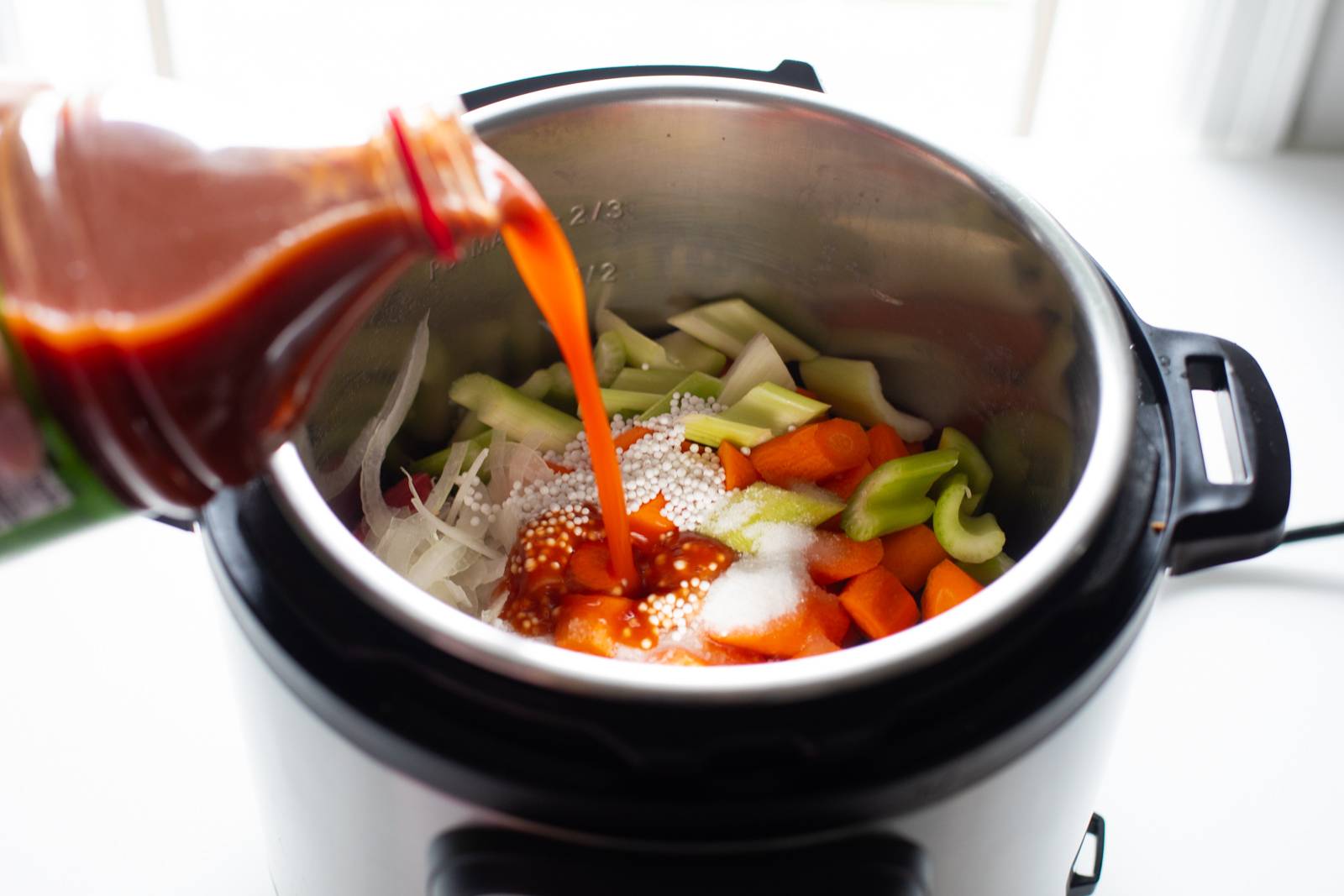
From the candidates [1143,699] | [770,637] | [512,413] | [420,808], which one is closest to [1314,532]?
[1143,699]

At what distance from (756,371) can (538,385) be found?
184mm

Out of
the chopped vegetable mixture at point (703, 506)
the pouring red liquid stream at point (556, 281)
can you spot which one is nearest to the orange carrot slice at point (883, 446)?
the chopped vegetable mixture at point (703, 506)

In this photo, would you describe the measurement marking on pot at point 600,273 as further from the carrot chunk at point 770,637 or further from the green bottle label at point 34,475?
the green bottle label at point 34,475

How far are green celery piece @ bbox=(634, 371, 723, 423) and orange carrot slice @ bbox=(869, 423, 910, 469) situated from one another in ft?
0.44

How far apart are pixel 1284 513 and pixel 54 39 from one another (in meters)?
1.42

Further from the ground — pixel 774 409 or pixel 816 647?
pixel 774 409

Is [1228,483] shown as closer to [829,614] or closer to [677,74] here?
[829,614]

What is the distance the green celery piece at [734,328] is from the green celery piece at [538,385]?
4.7 inches

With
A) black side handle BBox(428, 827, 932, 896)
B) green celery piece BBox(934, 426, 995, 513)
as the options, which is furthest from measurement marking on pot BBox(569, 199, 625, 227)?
black side handle BBox(428, 827, 932, 896)

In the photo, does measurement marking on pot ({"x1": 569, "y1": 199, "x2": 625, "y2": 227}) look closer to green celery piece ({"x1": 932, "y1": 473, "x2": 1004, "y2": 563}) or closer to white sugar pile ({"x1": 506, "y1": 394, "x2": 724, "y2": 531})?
white sugar pile ({"x1": 506, "y1": 394, "x2": 724, "y2": 531})

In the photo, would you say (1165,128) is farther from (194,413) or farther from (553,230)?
(194,413)

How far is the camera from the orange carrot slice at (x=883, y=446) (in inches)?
37.8

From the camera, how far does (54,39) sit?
4.72ft

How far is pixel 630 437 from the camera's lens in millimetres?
962
